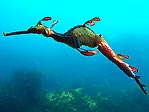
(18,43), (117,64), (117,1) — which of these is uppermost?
(117,1)

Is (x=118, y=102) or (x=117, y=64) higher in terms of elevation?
(x=118, y=102)

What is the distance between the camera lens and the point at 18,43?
116812 millimetres

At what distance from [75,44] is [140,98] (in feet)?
59.7

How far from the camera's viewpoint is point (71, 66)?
6762 cm

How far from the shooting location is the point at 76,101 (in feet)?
58.3

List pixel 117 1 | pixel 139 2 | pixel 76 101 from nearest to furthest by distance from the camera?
pixel 76 101 → pixel 139 2 → pixel 117 1

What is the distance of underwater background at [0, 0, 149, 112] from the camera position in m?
17.8

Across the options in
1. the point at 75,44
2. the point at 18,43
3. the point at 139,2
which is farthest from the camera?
the point at 139,2

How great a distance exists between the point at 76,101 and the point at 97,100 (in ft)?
4.64

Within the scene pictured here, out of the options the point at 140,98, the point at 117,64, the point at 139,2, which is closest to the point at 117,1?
the point at 139,2

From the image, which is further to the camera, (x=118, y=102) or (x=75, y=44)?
(x=118, y=102)

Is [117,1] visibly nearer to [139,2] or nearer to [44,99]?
[139,2]

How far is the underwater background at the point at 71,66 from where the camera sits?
58.3 feet

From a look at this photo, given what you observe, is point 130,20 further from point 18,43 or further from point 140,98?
point 140,98
